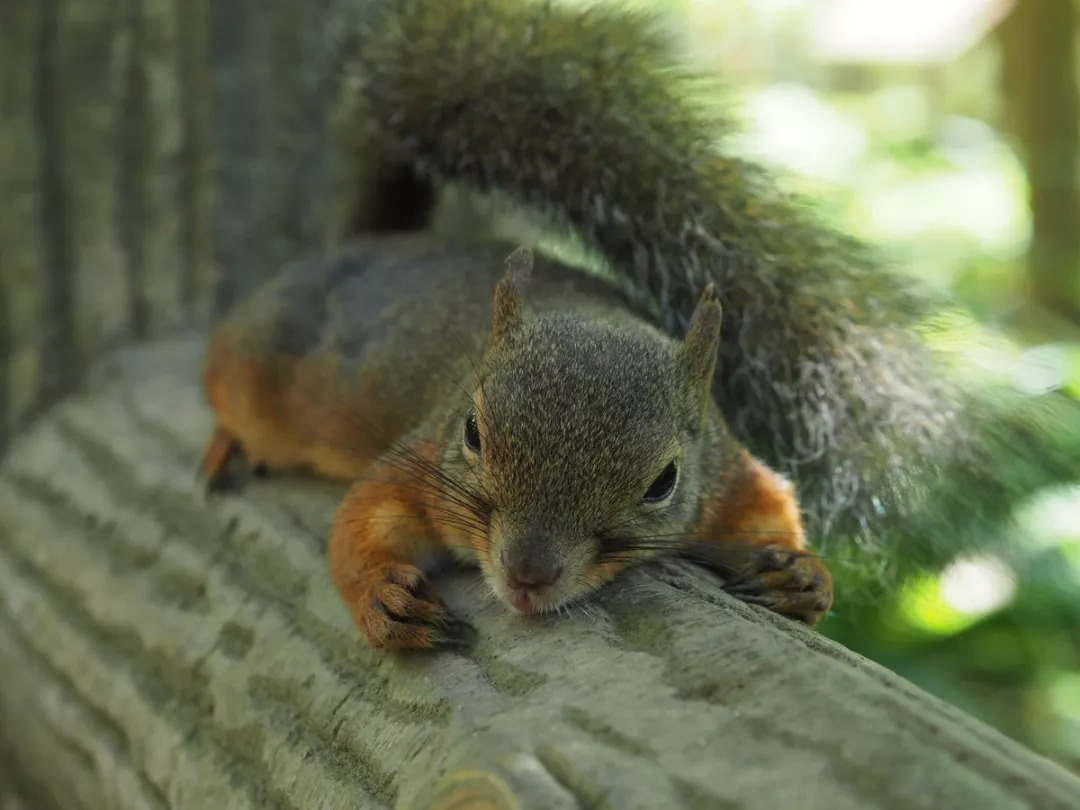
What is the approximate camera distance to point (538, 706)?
3.68 ft

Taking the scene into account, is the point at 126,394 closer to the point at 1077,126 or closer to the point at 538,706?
the point at 538,706

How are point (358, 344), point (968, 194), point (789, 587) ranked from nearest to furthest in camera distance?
point (789, 587) < point (358, 344) < point (968, 194)

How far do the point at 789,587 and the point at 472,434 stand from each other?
1.56ft

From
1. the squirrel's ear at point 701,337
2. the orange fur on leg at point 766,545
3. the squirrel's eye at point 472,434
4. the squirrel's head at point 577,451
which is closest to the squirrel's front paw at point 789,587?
the orange fur on leg at point 766,545

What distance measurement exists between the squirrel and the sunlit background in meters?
0.12

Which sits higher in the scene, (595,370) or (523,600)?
(595,370)

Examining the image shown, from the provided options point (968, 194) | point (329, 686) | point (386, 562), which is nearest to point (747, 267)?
point (386, 562)

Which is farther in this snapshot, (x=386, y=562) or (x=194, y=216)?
(x=194, y=216)

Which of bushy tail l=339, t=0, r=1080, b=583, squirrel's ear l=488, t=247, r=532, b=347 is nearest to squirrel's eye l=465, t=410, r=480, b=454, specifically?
squirrel's ear l=488, t=247, r=532, b=347

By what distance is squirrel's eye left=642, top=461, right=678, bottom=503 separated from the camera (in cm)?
139

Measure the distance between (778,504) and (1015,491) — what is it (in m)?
0.39

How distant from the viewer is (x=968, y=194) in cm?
463

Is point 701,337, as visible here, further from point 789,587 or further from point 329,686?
point 329,686

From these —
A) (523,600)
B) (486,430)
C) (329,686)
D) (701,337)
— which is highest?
(701,337)
